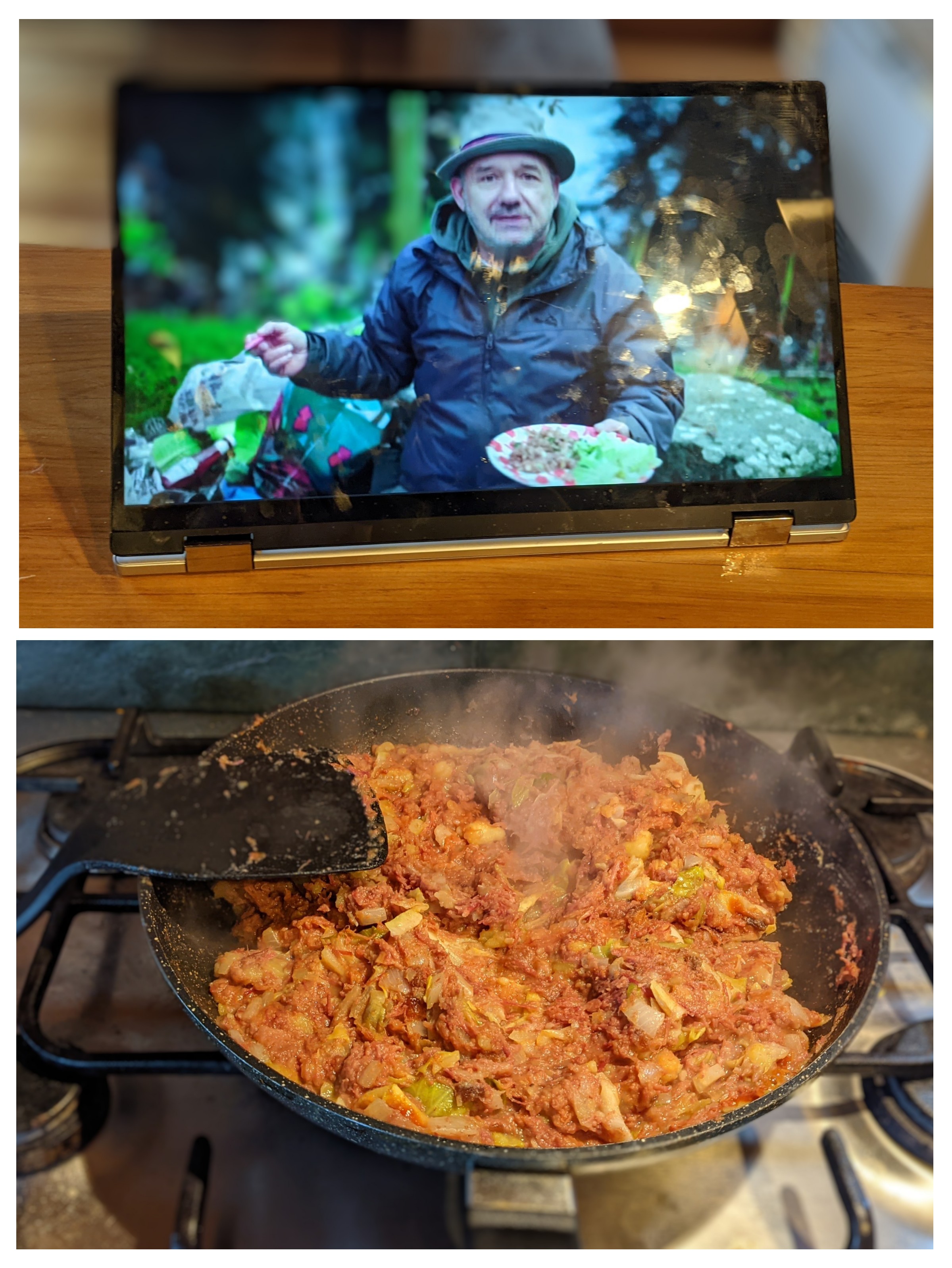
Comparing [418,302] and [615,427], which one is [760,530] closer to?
[615,427]

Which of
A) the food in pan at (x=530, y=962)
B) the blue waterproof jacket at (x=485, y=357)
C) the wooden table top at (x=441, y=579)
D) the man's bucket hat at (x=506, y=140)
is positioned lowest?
the food in pan at (x=530, y=962)

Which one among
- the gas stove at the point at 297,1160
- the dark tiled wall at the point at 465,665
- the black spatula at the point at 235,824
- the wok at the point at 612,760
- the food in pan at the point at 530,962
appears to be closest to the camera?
the wok at the point at 612,760

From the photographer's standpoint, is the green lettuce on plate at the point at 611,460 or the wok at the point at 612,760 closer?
the wok at the point at 612,760

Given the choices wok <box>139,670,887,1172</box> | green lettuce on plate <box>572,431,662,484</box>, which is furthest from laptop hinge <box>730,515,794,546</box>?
wok <box>139,670,887,1172</box>

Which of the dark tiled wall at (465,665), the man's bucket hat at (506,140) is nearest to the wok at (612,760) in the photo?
the dark tiled wall at (465,665)

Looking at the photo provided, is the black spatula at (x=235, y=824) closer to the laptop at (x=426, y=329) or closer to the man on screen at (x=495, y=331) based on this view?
the laptop at (x=426, y=329)
